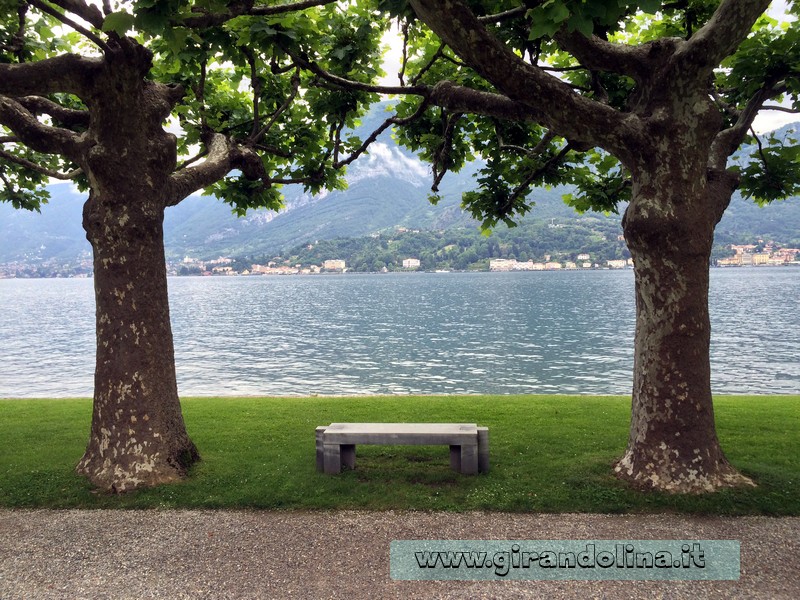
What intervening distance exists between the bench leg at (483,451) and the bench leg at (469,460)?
12 cm

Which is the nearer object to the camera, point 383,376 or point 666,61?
point 666,61

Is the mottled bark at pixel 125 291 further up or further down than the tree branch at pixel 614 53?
further down

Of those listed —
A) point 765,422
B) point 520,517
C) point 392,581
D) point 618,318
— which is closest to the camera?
point 392,581

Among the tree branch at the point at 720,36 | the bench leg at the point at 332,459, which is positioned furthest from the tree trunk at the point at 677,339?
the bench leg at the point at 332,459

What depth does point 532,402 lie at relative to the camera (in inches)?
555

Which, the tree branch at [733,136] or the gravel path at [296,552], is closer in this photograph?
the gravel path at [296,552]

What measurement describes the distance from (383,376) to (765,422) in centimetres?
2345

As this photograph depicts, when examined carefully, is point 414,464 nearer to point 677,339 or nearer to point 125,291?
point 677,339

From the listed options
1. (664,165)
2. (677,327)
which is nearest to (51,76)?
(664,165)

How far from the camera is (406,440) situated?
780cm

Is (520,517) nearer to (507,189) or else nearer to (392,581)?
(392,581)

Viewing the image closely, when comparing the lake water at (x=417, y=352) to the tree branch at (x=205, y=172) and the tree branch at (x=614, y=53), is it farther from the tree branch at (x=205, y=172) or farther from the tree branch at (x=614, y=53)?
the tree branch at (x=614, y=53)

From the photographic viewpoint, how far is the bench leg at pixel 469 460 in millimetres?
8070

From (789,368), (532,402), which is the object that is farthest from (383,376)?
(789,368)
